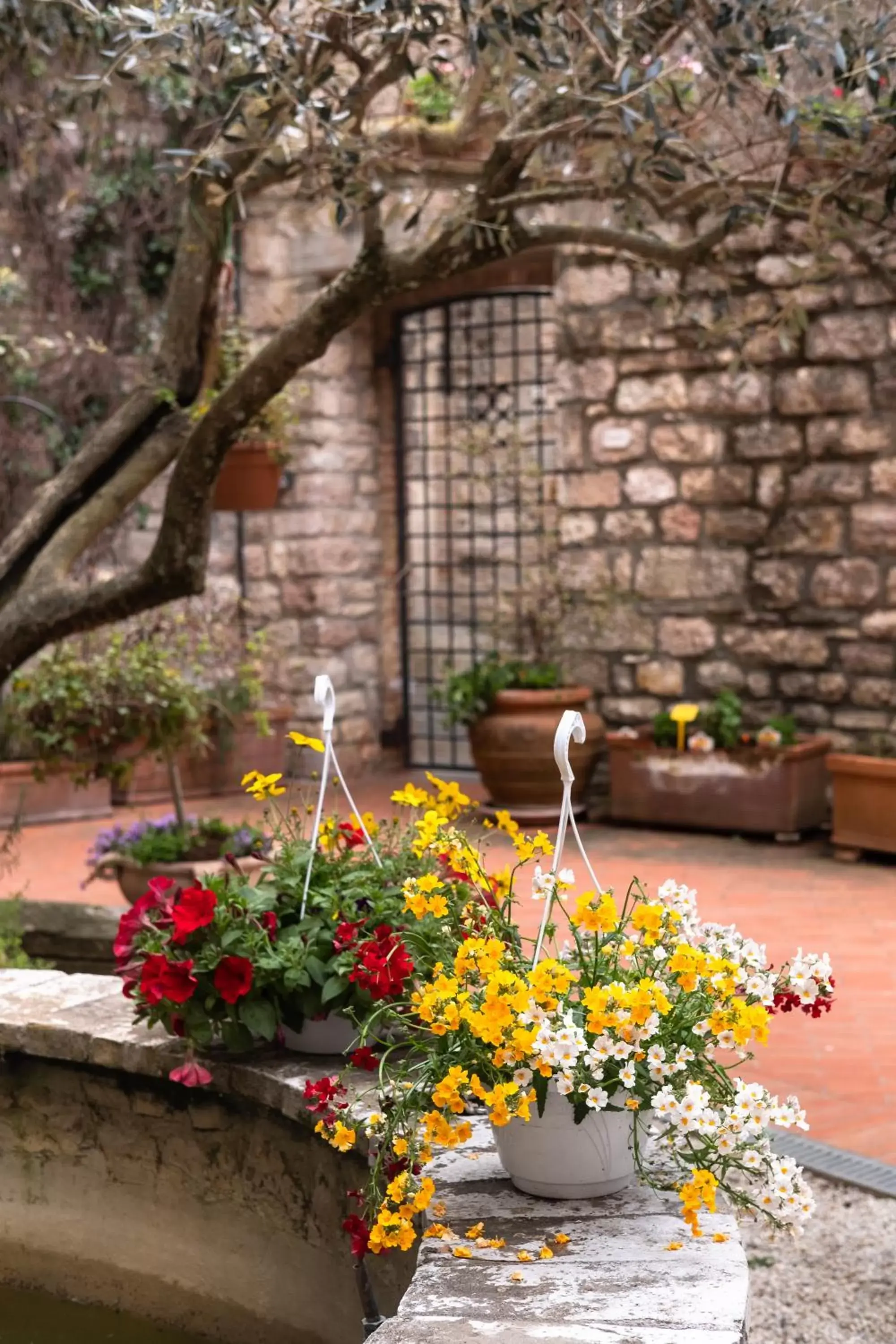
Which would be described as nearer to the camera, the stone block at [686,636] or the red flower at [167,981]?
the red flower at [167,981]

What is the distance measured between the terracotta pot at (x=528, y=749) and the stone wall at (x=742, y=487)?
1.19 ft

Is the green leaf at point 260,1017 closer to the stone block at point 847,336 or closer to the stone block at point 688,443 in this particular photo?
the stone block at point 847,336

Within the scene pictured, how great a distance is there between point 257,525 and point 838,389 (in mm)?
3609

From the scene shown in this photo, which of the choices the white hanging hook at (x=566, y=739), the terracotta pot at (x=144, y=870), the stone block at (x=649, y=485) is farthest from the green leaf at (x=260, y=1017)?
the stone block at (x=649, y=485)

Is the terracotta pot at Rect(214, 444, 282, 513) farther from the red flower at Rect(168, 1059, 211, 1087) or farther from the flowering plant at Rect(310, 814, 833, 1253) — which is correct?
the flowering plant at Rect(310, 814, 833, 1253)

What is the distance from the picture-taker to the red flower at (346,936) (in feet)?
8.32

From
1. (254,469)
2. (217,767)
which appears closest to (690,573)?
(254,469)

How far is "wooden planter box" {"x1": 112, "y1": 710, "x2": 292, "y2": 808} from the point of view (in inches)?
356

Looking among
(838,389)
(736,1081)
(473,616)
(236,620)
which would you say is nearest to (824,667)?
(838,389)

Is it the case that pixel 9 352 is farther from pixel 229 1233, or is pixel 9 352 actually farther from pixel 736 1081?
pixel 736 1081

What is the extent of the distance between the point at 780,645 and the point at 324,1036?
547cm

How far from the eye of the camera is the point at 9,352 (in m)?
7.09

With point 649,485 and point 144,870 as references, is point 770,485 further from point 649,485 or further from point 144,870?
point 144,870

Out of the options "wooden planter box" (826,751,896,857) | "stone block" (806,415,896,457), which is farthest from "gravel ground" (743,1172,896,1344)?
"stone block" (806,415,896,457)
